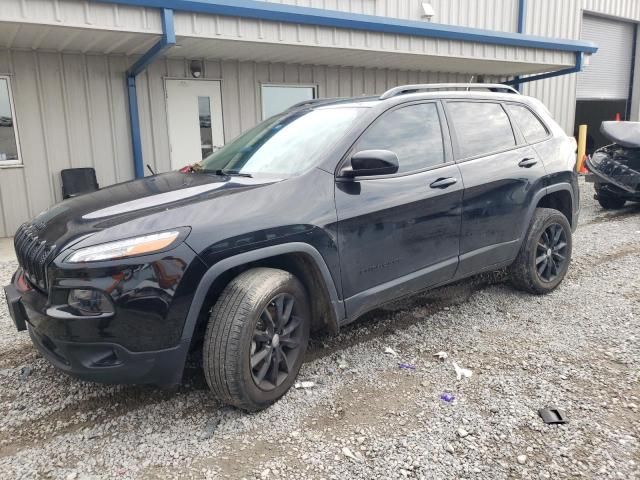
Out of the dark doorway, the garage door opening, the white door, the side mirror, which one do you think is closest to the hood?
the side mirror

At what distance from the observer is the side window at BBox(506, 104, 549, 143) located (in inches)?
173

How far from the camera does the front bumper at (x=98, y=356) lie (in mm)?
2445

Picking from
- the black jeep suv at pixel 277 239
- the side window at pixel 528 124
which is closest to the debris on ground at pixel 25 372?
the black jeep suv at pixel 277 239

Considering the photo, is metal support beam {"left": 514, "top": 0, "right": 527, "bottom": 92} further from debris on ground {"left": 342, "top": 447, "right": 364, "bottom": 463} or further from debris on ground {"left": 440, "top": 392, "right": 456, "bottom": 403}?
debris on ground {"left": 342, "top": 447, "right": 364, "bottom": 463}

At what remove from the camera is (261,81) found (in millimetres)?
9453

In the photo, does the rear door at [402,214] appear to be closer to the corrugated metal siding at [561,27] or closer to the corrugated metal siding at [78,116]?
the corrugated metal siding at [78,116]

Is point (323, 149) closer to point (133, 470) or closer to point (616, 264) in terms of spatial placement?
point (133, 470)

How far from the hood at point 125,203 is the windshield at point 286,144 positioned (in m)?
0.21

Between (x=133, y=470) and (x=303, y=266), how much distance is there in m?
1.37

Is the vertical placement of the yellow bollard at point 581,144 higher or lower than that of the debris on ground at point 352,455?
higher

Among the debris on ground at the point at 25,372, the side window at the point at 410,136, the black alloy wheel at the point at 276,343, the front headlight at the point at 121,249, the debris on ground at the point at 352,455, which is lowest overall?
the debris on ground at the point at 352,455

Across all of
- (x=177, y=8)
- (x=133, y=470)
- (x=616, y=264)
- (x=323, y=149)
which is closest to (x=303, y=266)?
(x=323, y=149)

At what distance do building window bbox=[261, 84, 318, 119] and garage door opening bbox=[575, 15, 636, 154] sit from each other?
10038 mm

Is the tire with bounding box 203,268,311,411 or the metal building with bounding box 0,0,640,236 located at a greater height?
the metal building with bounding box 0,0,640,236
